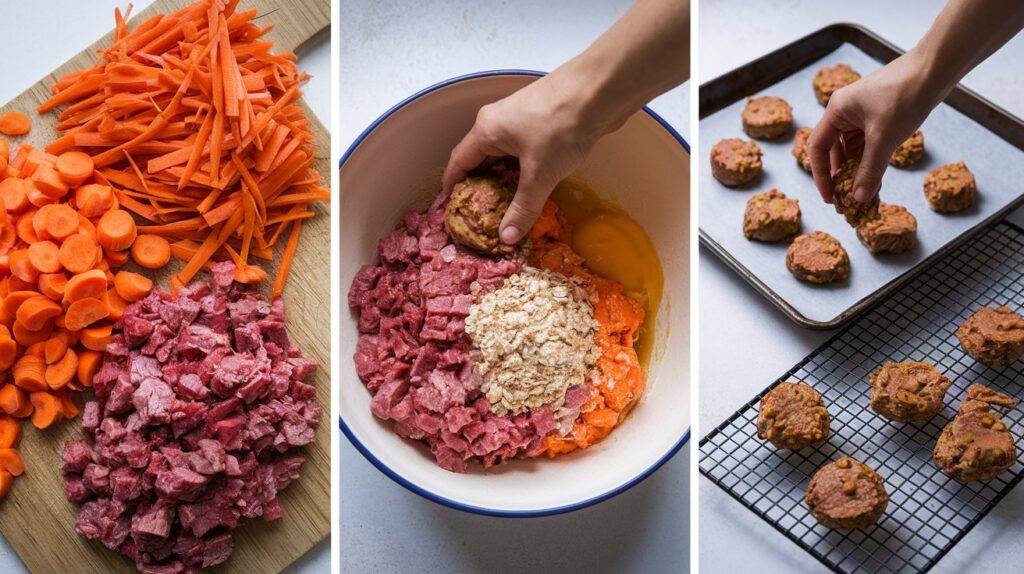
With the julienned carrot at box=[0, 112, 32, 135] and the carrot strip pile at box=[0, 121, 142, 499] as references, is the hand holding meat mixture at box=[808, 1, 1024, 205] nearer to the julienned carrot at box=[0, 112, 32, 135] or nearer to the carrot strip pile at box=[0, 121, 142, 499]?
the carrot strip pile at box=[0, 121, 142, 499]

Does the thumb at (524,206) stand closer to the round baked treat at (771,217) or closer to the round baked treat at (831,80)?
the round baked treat at (771,217)

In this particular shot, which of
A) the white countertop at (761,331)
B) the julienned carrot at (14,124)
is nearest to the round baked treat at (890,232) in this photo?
the white countertop at (761,331)

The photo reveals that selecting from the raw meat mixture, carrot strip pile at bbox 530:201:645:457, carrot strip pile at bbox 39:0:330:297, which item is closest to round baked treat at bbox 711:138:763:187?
carrot strip pile at bbox 530:201:645:457

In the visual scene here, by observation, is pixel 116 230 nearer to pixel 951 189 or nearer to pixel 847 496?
pixel 847 496

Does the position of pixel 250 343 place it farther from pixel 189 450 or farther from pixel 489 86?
pixel 489 86

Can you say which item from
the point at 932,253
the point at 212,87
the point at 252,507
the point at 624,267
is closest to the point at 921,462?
the point at 932,253

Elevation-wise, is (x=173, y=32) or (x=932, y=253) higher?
(x=173, y=32)
